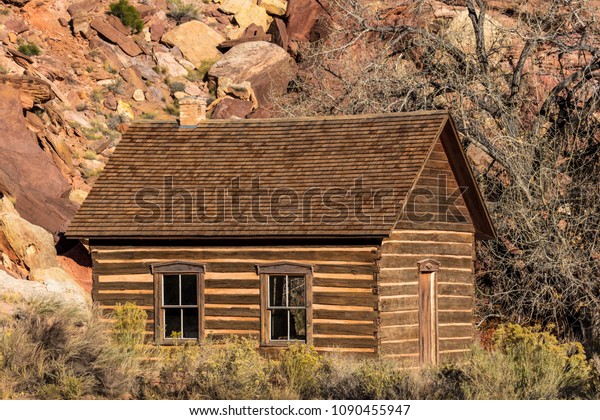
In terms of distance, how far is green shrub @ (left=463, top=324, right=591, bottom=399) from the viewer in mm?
15688

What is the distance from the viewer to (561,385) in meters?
16.3

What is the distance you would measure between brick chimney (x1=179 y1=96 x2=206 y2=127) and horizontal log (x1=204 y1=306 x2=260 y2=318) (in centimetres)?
453

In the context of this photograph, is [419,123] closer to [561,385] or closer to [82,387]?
[561,385]

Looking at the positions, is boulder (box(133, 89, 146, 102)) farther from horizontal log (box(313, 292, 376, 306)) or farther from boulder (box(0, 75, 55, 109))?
horizontal log (box(313, 292, 376, 306))

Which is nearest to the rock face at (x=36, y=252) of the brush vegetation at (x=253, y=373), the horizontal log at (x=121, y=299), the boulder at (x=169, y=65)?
the horizontal log at (x=121, y=299)

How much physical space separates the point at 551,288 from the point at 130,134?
9963 millimetres

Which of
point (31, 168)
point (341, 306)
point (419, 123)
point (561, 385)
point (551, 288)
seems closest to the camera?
point (561, 385)

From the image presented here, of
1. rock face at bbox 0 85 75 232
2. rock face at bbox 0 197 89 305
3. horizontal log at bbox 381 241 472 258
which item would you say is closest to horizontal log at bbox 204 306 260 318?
horizontal log at bbox 381 241 472 258

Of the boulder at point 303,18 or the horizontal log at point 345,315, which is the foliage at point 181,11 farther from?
the horizontal log at point 345,315

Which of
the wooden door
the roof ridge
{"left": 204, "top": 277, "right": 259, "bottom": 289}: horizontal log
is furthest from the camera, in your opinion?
the roof ridge

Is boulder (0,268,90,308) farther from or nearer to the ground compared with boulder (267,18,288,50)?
nearer to the ground
